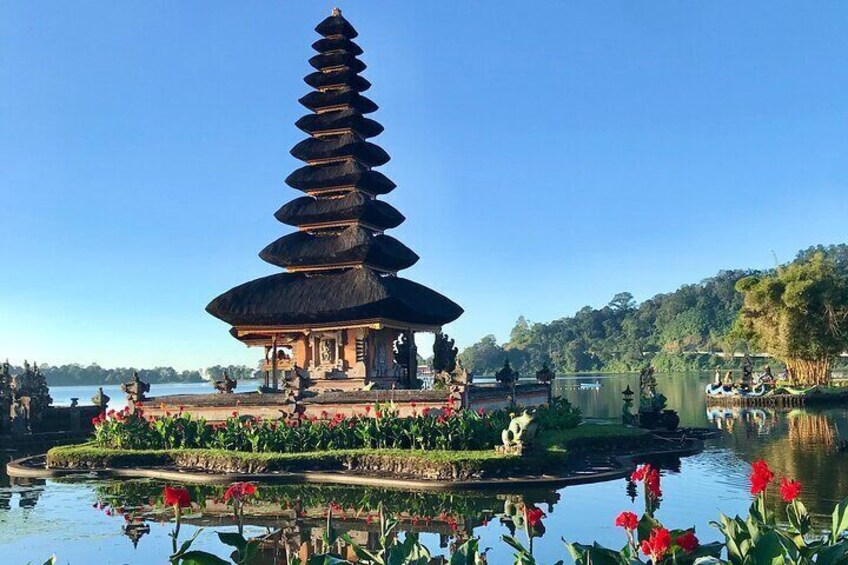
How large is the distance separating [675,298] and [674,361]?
1912 cm

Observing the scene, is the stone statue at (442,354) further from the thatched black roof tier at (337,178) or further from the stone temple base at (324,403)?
the thatched black roof tier at (337,178)

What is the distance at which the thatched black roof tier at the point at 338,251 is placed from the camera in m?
33.7

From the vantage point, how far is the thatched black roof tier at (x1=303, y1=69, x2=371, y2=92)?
125 ft

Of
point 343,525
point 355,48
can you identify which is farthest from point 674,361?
point 343,525

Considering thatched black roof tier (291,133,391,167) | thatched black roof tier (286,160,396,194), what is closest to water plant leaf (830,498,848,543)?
thatched black roof tier (286,160,396,194)

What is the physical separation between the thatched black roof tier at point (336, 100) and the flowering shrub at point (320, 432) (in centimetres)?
1688

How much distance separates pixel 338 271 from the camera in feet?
114

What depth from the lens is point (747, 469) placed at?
21938 millimetres

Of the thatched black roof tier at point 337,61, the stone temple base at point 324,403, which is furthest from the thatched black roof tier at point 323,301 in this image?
the thatched black roof tier at point 337,61

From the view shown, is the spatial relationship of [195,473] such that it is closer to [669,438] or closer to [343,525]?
[343,525]

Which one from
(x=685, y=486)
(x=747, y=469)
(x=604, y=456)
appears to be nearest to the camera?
(x=685, y=486)

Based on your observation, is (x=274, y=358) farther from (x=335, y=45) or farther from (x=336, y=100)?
(x=335, y=45)

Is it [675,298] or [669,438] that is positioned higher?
[675,298]

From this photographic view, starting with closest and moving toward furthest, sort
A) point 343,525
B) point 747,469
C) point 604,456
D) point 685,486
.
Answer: point 343,525 → point 685,486 → point 747,469 → point 604,456
